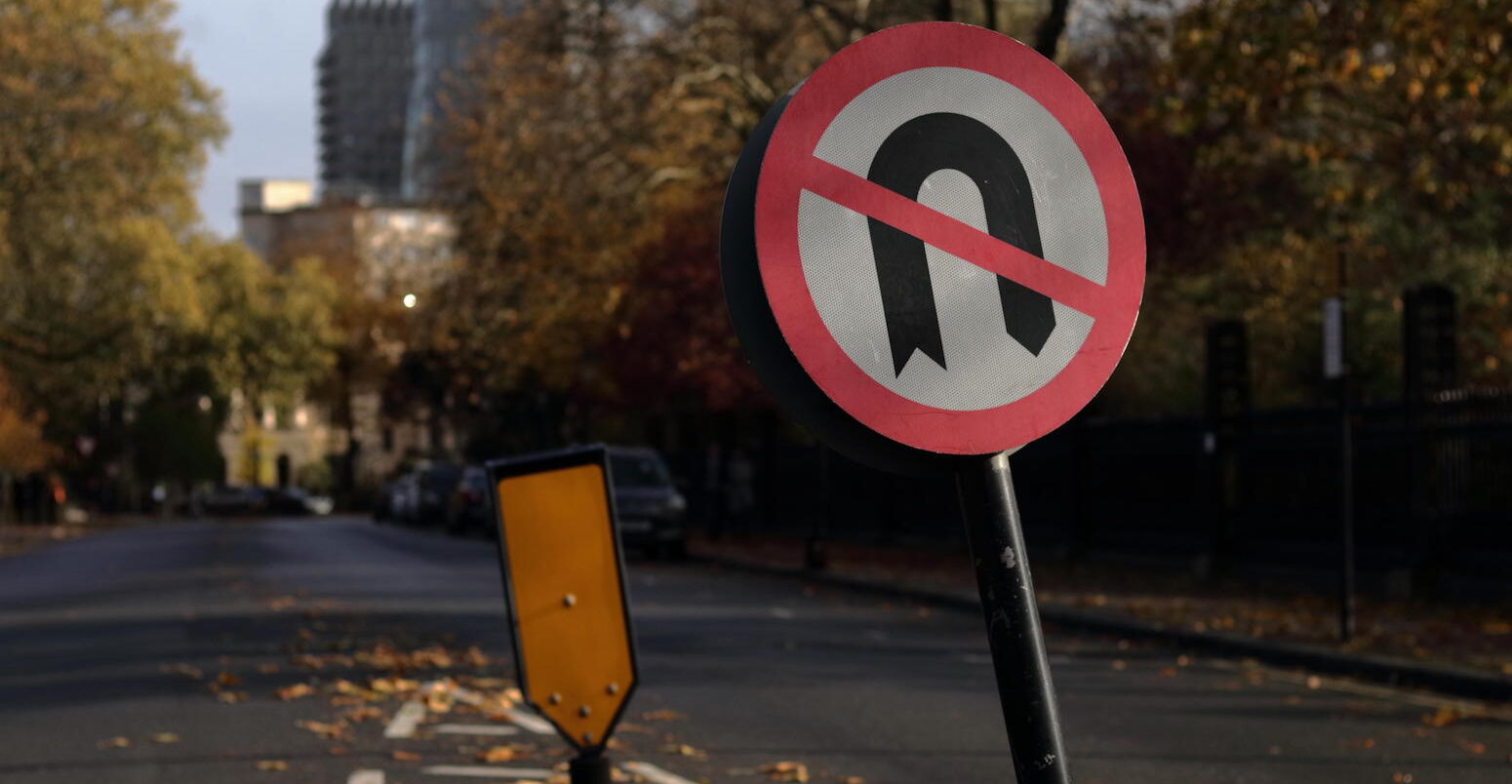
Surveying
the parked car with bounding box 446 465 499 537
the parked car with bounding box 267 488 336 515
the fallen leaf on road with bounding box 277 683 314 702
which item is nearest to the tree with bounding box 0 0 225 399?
the parked car with bounding box 446 465 499 537

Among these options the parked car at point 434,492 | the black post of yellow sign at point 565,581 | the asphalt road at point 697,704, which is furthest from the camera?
the parked car at point 434,492

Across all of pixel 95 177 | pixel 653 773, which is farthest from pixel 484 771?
pixel 95 177

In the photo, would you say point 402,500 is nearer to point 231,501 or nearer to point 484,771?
point 231,501

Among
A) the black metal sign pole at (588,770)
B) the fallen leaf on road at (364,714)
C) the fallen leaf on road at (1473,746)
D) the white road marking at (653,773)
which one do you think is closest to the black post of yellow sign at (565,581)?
the black metal sign pole at (588,770)

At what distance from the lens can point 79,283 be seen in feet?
144

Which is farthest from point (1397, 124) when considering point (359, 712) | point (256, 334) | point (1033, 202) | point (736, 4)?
point (256, 334)

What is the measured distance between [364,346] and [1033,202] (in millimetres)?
80243

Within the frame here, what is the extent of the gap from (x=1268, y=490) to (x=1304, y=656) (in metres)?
7.66

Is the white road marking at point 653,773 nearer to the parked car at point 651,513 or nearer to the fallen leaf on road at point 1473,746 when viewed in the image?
the fallen leaf on road at point 1473,746

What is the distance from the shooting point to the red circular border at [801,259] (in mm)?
2449

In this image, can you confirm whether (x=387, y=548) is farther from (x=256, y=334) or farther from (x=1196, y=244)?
(x=256, y=334)

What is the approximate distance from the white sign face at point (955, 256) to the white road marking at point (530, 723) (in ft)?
26.1

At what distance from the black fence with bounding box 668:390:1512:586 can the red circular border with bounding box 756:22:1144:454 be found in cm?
1026

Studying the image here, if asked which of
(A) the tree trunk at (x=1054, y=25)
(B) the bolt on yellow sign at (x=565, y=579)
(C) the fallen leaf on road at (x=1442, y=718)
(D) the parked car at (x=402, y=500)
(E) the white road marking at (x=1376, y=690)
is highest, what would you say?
(A) the tree trunk at (x=1054, y=25)
